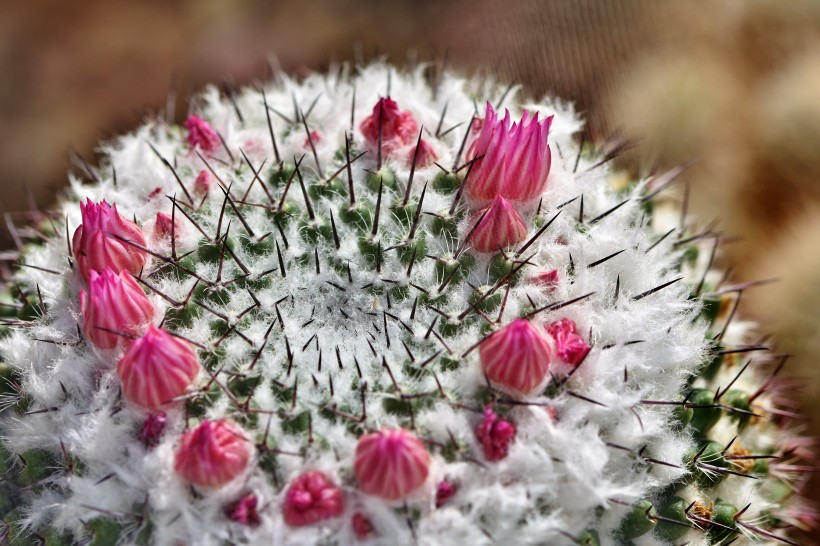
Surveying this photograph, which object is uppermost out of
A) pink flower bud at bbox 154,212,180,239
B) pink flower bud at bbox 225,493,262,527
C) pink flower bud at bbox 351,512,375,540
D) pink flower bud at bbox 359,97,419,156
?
pink flower bud at bbox 359,97,419,156

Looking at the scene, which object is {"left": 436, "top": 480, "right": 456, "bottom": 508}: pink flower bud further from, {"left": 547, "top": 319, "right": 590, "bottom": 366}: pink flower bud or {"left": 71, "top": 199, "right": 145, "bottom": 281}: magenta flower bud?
{"left": 71, "top": 199, "right": 145, "bottom": 281}: magenta flower bud

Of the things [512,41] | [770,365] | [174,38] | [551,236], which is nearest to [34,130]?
[174,38]

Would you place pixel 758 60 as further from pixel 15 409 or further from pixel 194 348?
pixel 15 409

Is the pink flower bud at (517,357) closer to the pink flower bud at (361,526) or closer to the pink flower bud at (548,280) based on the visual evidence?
the pink flower bud at (548,280)

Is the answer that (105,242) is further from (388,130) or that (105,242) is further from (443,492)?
(443,492)

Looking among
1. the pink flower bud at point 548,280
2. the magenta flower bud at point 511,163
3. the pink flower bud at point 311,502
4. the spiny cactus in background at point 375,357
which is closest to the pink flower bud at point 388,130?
the spiny cactus in background at point 375,357

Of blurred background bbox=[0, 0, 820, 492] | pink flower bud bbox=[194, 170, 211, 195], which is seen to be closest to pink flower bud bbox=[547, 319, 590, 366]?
pink flower bud bbox=[194, 170, 211, 195]
